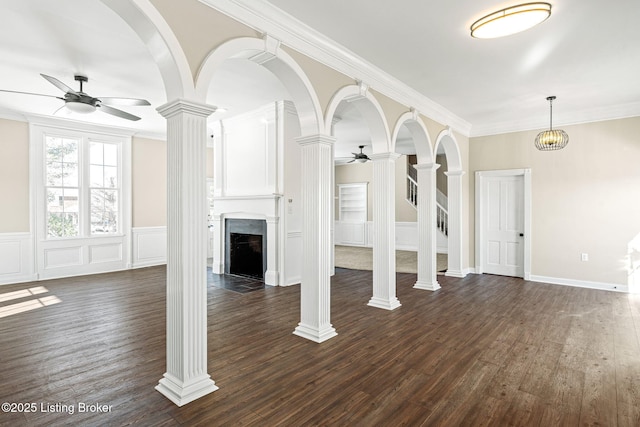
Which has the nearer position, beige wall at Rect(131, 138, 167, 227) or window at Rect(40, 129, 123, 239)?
window at Rect(40, 129, 123, 239)

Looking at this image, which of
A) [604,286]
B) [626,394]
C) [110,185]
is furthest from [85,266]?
[604,286]

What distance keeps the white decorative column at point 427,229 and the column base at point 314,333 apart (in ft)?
8.38

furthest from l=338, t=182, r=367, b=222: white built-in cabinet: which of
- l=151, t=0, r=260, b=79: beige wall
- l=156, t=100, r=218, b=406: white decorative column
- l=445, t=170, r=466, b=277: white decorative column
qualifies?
l=156, t=100, r=218, b=406: white decorative column

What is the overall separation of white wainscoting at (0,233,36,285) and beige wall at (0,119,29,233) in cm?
15

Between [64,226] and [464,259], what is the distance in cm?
802

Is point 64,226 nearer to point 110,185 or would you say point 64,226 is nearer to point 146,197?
point 110,185

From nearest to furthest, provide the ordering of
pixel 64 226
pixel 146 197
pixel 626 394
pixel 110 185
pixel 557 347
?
pixel 626 394 → pixel 557 347 → pixel 64 226 → pixel 110 185 → pixel 146 197

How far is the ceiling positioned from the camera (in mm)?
2941

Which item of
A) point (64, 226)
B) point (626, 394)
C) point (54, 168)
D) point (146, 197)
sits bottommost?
point (626, 394)

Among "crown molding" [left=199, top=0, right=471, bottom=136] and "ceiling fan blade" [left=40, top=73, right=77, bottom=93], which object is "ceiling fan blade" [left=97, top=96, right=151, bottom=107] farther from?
"crown molding" [left=199, top=0, right=471, bottom=136]

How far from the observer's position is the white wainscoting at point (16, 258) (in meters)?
6.04

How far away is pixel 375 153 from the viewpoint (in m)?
4.55

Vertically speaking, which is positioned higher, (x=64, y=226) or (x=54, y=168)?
(x=54, y=168)

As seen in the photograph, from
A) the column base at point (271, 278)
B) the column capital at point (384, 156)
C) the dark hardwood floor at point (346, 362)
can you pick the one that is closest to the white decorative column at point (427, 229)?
the dark hardwood floor at point (346, 362)
